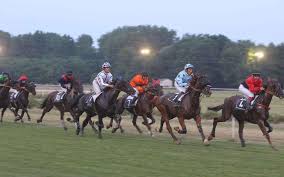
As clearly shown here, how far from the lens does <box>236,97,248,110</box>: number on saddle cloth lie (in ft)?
68.4

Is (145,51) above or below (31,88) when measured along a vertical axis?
below

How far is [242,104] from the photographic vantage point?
68.9ft

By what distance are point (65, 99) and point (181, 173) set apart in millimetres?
15086

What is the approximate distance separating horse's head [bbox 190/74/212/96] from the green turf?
168cm

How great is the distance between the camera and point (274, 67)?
75750mm

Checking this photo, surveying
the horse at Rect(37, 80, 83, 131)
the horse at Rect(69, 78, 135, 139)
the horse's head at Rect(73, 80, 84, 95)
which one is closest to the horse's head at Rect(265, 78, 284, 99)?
the horse at Rect(69, 78, 135, 139)

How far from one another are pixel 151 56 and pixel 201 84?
81981 mm

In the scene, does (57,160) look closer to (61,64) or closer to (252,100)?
(252,100)

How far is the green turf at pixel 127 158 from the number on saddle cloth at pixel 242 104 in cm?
119

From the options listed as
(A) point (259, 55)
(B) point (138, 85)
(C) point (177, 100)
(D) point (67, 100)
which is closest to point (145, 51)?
(A) point (259, 55)

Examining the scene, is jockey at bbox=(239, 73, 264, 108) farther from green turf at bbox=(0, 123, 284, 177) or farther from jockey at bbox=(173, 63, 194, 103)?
jockey at bbox=(173, 63, 194, 103)

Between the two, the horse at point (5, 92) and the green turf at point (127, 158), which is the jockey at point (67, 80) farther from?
the green turf at point (127, 158)

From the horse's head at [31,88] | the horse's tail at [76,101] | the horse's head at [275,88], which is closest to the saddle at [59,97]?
the horse's tail at [76,101]

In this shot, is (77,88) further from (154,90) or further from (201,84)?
(201,84)
